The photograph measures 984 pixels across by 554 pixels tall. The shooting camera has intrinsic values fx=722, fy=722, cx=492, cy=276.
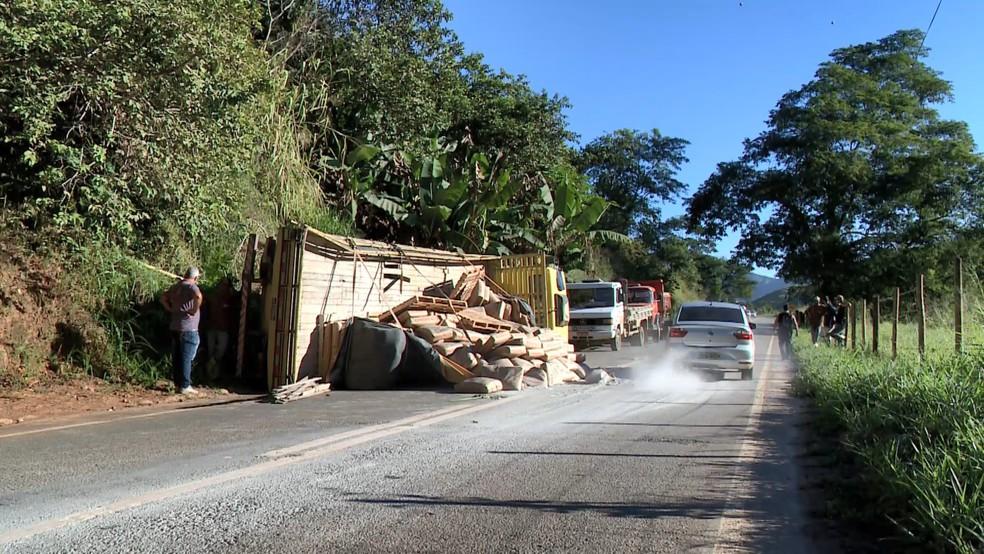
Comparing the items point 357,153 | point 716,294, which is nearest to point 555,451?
point 357,153

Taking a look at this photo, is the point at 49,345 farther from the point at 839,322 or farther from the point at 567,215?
the point at 839,322

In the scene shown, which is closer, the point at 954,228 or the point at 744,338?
the point at 744,338

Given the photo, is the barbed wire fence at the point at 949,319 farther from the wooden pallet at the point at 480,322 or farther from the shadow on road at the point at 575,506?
the wooden pallet at the point at 480,322

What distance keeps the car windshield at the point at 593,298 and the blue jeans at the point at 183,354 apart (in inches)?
573

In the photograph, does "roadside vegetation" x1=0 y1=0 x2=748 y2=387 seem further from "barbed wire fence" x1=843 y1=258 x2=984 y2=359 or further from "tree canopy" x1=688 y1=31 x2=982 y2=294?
"tree canopy" x1=688 y1=31 x2=982 y2=294

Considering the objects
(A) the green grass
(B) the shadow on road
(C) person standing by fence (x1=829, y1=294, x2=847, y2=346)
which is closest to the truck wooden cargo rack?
(B) the shadow on road

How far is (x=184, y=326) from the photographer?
32.5 ft

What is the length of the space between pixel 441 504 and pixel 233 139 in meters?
8.33

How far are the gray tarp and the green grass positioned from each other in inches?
224

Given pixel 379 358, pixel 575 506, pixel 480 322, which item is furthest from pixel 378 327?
pixel 575 506

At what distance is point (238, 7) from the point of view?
12453mm

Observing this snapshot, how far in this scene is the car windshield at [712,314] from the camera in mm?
14836

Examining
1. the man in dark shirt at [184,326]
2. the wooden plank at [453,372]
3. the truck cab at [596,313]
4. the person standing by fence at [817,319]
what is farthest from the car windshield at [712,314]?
the man in dark shirt at [184,326]

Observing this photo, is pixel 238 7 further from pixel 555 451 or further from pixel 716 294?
pixel 716 294
